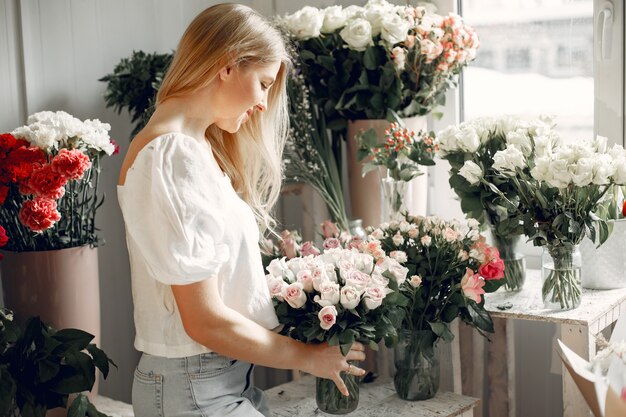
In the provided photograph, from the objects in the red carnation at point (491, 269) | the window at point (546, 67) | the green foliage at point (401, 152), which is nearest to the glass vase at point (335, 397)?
the red carnation at point (491, 269)

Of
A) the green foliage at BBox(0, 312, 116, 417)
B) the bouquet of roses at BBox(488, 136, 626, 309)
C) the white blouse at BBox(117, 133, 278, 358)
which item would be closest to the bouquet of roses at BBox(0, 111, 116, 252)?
the green foliage at BBox(0, 312, 116, 417)

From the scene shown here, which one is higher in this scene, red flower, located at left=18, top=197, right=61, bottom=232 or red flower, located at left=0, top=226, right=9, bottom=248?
red flower, located at left=18, top=197, right=61, bottom=232

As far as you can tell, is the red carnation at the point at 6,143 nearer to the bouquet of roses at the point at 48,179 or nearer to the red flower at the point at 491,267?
→ the bouquet of roses at the point at 48,179

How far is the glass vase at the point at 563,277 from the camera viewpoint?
1.96m

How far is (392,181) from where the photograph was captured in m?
2.26

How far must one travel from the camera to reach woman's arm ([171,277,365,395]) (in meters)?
1.52

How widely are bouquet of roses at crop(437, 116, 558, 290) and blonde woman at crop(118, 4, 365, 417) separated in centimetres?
55

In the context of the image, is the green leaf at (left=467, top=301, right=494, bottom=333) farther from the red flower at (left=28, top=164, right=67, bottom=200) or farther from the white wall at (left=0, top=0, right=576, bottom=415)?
the red flower at (left=28, top=164, right=67, bottom=200)

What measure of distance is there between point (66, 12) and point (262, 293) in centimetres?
123

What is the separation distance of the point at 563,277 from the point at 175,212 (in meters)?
1.01

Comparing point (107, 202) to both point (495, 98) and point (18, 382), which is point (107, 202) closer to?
point (18, 382)

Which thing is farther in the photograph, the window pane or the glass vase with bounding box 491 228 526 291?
the window pane

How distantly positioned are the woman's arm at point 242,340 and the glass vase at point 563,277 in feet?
1.83

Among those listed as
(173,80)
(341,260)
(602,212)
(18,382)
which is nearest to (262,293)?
(341,260)
